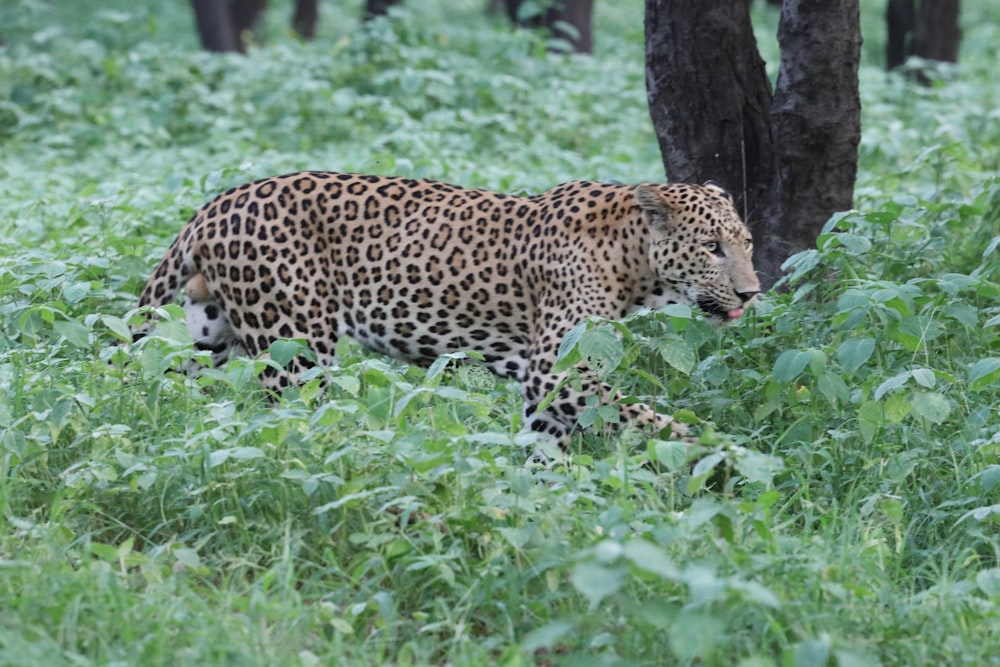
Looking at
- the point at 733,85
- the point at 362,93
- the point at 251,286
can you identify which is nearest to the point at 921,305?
the point at 733,85

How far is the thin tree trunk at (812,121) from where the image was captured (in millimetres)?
7066

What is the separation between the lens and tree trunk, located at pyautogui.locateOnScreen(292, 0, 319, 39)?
936 inches

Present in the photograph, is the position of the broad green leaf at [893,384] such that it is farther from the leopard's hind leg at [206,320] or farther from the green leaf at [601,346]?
the leopard's hind leg at [206,320]

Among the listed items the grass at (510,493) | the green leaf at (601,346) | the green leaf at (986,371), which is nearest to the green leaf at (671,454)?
the grass at (510,493)

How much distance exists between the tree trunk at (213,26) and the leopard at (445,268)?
12944 mm

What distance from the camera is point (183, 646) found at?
400cm

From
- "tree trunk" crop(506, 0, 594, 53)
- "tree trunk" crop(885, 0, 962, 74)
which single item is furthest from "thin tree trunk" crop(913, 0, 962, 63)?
"tree trunk" crop(506, 0, 594, 53)

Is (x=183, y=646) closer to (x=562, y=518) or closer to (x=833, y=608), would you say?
(x=562, y=518)

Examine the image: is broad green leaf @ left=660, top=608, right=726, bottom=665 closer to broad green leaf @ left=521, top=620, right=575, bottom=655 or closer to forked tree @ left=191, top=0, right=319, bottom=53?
broad green leaf @ left=521, top=620, right=575, bottom=655

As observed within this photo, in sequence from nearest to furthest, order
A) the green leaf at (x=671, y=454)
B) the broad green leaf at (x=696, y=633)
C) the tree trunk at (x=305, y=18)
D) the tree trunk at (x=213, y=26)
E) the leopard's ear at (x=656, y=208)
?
the broad green leaf at (x=696, y=633), the green leaf at (x=671, y=454), the leopard's ear at (x=656, y=208), the tree trunk at (x=213, y=26), the tree trunk at (x=305, y=18)

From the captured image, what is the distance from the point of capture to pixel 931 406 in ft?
16.6

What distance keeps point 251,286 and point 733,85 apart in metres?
2.88

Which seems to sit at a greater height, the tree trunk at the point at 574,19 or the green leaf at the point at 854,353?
the green leaf at the point at 854,353

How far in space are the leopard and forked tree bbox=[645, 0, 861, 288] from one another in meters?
0.99
